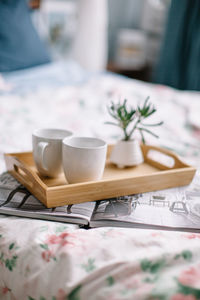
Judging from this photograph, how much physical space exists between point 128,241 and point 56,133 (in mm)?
357

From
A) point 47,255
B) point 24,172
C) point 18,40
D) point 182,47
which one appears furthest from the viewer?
point 182,47

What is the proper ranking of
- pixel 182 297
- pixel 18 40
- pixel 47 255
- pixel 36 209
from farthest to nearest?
1. pixel 18 40
2. pixel 36 209
3. pixel 47 255
4. pixel 182 297

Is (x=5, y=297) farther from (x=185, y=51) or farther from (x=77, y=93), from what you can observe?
(x=185, y=51)

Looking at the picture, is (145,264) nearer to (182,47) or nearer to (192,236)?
(192,236)

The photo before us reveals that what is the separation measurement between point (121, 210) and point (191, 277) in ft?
0.76

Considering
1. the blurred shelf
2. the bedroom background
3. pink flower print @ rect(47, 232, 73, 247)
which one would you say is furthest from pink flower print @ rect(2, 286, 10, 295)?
the blurred shelf

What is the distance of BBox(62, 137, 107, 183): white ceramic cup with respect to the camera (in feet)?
2.50

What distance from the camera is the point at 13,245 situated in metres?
0.65

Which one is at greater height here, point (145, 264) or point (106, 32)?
point (106, 32)

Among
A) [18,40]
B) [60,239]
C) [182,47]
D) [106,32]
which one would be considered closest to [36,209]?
[60,239]

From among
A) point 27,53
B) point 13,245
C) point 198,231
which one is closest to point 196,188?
point 198,231

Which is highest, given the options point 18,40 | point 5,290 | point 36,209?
point 18,40

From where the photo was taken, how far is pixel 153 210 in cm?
75

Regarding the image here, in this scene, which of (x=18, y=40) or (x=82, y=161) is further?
(x=18, y=40)
